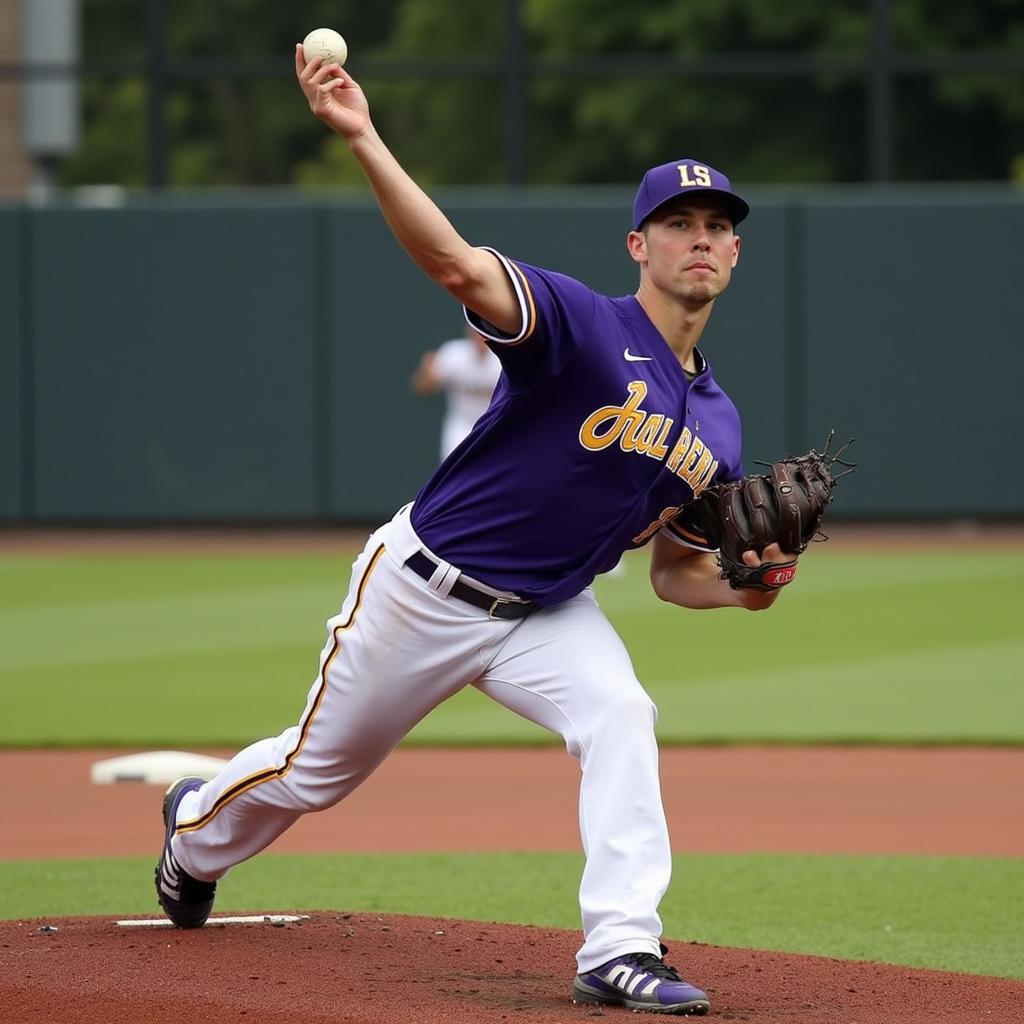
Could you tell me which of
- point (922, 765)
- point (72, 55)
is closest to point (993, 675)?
point (922, 765)

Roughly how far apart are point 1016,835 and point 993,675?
11.4 feet

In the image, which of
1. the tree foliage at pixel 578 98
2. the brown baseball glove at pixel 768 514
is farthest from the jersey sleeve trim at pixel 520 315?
the tree foliage at pixel 578 98

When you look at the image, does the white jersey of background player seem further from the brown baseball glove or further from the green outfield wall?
the brown baseball glove

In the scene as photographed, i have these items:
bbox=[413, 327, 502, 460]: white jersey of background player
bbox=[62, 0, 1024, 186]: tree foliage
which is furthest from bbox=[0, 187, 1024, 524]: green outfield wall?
bbox=[62, 0, 1024, 186]: tree foliage

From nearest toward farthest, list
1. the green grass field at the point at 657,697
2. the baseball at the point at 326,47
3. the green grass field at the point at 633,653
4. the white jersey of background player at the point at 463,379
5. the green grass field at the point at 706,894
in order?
the baseball at the point at 326,47 → the green grass field at the point at 706,894 → the green grass field at the point at 657,697 → the green grass field at the point at 633,653 → the white jersey of background player at the point at 463,379

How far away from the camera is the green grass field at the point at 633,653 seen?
29.6 feet

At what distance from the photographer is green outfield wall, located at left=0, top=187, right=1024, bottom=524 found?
1734 centimetres

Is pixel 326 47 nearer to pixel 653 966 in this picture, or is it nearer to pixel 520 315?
pixel 520 315

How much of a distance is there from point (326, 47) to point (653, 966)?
6.71 ft

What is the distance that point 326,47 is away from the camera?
4109mm

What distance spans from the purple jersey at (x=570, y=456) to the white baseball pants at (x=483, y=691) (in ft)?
0.35

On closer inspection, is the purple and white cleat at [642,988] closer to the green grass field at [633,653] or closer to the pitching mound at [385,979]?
the pitching mound at [385,979]

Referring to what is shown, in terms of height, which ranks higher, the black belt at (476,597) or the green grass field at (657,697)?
the black belt at (476,597)

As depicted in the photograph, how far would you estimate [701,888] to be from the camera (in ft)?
20.3
